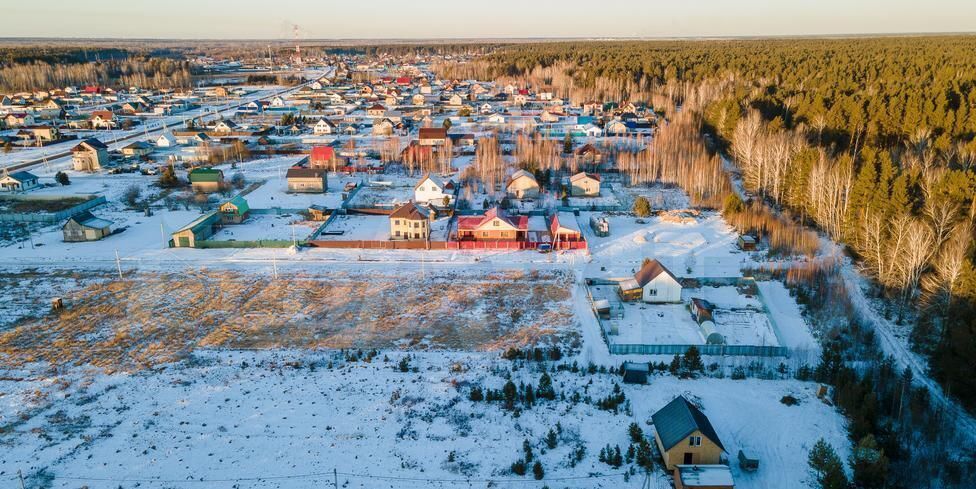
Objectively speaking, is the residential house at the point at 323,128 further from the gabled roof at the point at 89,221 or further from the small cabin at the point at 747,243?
the small cabin at the point at 747,243

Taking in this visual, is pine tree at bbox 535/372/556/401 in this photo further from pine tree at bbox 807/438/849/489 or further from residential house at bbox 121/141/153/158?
residential house at bbox 121/141/153/158

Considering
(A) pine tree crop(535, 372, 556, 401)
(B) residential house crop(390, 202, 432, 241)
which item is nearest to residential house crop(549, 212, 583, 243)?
(B) residential house crop(390, 202, 432, 241)

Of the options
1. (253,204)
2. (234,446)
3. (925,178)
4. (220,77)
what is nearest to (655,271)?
(925,178)

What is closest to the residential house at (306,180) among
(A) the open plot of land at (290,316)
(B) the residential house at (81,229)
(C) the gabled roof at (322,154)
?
(C) the gabled roof at (322,154)

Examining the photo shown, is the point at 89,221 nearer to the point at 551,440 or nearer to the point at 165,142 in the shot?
the point at 165,142

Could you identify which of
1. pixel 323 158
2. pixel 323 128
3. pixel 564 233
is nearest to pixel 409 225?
pixel 564 233

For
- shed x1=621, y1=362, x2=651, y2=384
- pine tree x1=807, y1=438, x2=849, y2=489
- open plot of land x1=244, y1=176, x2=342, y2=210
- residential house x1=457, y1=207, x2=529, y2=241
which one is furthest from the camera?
open plot of land x1=244, y1=176, x2=342, y2=210

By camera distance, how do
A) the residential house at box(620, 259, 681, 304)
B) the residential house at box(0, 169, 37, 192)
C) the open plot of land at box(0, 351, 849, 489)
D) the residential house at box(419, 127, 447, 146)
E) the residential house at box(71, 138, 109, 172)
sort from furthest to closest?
the residential house at box(419, 127, 447, 146) → the residential house at box(71, 138, 109, 172) → the residential house at box(0, 169, 37, 192) → the residential house at box(620, 259, 681, 304) → the open plot of land at box(0, 351, 849, 489)
